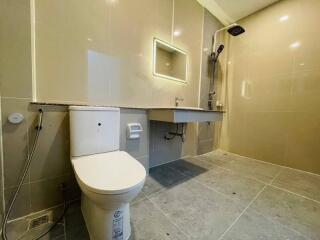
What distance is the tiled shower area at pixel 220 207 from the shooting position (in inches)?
36.3

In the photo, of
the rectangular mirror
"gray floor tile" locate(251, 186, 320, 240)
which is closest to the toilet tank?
the rectangular mirror

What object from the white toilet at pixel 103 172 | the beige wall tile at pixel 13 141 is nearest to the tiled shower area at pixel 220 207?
the white toilet at pixel 103 172

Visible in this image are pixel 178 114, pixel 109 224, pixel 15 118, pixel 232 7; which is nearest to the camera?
pixel 109 224

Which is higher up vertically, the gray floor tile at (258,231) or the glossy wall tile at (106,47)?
the glossy wall tile at (106,47)

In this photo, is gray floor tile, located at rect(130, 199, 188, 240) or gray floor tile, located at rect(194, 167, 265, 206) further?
gray floor tile, located at rect(194, 167, 265, 206)

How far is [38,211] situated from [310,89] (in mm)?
3054

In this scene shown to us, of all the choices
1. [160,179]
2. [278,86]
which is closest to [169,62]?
[160,179]

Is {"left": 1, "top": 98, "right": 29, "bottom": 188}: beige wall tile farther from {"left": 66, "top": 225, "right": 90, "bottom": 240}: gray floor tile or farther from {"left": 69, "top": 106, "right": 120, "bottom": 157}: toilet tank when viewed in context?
{"left": 66, "top": 225, "right": 90, "bottom": 240}: gray floor tile

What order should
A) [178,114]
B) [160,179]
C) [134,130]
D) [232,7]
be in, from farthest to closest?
1. [232,7]
2. [160,179]
3. [134,130]
4. [178,114]

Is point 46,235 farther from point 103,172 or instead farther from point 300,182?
point 300,182

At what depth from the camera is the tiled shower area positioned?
92 cm

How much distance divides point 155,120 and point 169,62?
89 cm

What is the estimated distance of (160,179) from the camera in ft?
5.24

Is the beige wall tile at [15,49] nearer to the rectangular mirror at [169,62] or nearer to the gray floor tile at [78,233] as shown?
the gray floor tile at [78,233]
